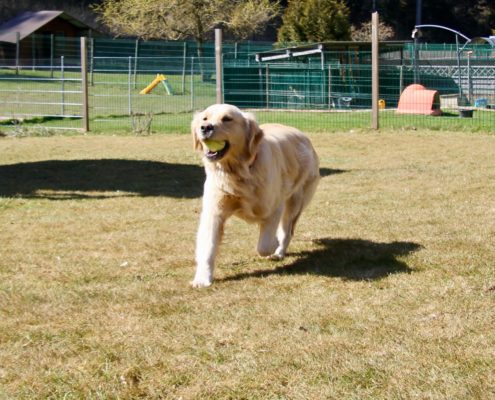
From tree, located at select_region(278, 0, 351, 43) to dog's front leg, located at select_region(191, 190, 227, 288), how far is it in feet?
99.2

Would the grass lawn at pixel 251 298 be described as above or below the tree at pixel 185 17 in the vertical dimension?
below

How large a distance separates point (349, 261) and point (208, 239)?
106 cm

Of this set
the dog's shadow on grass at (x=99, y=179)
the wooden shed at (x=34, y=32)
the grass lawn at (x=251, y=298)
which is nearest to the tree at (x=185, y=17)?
the wooden shed at (x=34, y=32)

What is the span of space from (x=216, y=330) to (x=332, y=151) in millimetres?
9052

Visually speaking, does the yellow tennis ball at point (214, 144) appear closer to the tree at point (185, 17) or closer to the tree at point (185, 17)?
the tree at point (185, 17)

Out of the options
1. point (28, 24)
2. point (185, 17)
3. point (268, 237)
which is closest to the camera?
point (268, 237)

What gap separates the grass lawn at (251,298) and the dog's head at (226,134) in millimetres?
829

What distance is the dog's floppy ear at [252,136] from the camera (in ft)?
17.5

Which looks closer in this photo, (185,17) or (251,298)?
(251,298)

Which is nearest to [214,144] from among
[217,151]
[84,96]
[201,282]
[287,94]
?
[217,151]

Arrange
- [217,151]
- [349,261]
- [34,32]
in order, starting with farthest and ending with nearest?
1. [34,32]
2. [349,261]
3. [217,151]

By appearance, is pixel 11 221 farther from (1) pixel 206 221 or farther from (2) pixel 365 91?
(2) pixel 365 91

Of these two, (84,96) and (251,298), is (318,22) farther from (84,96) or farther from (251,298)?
(251,298)

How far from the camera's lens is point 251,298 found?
484cm
